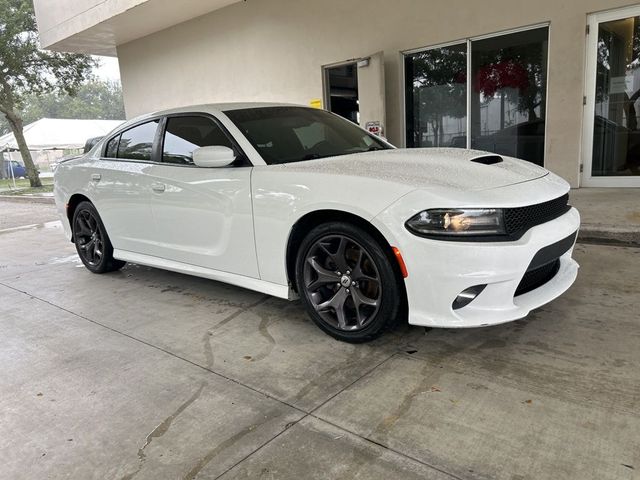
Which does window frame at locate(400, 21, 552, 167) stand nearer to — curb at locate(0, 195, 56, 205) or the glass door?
the glass door

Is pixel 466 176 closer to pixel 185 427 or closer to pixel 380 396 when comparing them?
pixel 380 396

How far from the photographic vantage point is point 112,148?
4953 mm

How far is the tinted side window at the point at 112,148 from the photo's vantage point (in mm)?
4902

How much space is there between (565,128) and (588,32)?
1.36m

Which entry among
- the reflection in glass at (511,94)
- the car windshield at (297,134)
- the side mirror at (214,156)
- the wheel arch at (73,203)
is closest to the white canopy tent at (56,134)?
the reflection in glass at (511,94)

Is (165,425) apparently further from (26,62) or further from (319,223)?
(26,62)

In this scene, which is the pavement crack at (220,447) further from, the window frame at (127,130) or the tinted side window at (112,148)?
the tinted side window at (112,148)

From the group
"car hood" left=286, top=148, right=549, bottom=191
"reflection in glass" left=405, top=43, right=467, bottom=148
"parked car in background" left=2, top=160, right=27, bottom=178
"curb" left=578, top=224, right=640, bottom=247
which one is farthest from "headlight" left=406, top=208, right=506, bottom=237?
"parked car in background" left=2, top=160, right=27, bottom=178

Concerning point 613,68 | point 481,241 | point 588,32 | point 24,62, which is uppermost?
point 24,62

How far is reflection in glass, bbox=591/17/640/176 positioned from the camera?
6.99 meters

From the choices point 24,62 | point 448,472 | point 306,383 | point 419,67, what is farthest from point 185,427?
point 24,62

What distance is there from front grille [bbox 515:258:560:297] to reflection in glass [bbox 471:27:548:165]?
551 cm

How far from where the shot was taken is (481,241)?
2639mm

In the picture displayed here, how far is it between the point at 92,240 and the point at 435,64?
6457 millimetres
